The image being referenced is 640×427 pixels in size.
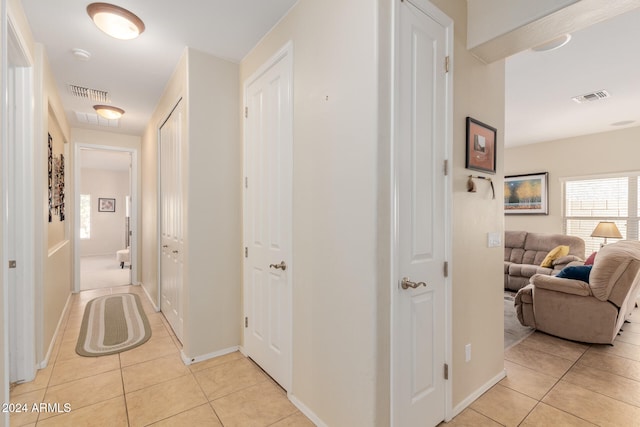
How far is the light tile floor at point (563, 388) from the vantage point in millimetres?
1933

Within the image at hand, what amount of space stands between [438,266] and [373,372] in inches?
28.9

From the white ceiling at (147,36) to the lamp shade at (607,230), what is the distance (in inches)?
224

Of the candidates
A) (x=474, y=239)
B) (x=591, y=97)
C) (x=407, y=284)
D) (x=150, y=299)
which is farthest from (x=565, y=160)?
(x=150, y=299)

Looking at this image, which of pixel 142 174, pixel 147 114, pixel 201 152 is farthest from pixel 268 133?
pixel 142 174

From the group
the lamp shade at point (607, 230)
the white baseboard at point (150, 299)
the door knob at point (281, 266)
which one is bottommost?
the white baseboard at point (150, 299)

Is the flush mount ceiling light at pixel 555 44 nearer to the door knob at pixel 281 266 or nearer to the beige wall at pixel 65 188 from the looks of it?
the door knob at pixel 281 266

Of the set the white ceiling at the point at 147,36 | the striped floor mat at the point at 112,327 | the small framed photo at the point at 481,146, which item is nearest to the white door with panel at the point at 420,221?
the small framed photo at the point at 481,146

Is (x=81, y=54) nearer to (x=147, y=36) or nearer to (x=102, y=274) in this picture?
(x=147, y=36)

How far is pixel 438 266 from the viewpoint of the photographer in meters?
1.84

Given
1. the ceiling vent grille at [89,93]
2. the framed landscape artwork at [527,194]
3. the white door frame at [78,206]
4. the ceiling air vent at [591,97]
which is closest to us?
the ceiling vent grille at [89,93]

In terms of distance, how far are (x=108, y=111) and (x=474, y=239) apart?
4468 mm

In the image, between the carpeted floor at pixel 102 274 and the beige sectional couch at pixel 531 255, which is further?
the carpeted floor at pixel 102 274

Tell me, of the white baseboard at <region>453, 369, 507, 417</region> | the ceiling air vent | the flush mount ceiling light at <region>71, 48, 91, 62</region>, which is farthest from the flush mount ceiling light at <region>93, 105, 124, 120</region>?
the ceiling air vent

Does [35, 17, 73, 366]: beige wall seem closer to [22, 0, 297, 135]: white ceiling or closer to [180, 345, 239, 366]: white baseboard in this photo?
[22, 0, 297, 135]: white ceiling
